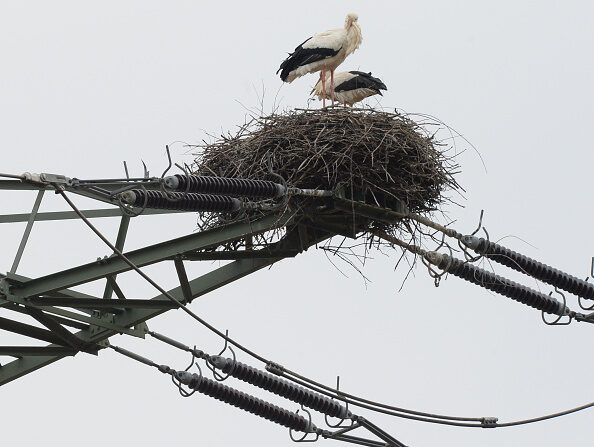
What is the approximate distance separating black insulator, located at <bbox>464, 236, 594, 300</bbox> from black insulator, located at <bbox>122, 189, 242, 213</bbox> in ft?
6.27

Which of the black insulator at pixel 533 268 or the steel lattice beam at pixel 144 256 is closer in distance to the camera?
the steel lattice beam at pixel 144 256

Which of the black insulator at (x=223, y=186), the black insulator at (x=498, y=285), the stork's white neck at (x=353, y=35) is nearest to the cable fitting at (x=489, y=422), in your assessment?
the black insulator at (x=498, y=285)

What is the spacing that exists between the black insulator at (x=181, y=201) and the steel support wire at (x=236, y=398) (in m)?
1.31

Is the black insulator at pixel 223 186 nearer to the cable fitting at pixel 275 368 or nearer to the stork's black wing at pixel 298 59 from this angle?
the cable fitting at pixel 275 368

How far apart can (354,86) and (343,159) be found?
15.2 feet

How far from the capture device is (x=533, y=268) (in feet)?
35.8

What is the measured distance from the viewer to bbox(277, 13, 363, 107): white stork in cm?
1541

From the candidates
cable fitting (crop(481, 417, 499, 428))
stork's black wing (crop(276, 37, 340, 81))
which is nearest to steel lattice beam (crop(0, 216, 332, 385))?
cable fitting (crop(481, 417, 499, 428))

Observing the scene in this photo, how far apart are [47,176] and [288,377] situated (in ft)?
7.63

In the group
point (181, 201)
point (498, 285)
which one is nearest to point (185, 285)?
point (181, 201)

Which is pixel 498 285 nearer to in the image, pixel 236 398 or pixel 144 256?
pixel 236 398

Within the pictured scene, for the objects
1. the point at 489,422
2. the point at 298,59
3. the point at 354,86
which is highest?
the point at 354,86

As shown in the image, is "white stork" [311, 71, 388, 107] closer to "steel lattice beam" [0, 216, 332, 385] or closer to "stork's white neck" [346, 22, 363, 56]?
"stork's white neck" [346, 22, 363, 56]

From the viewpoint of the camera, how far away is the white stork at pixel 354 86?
635 inches
